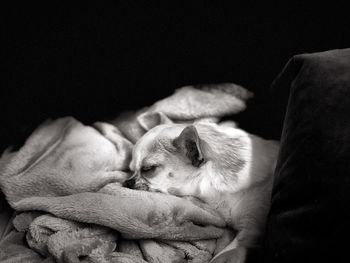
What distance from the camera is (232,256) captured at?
0.98 metres

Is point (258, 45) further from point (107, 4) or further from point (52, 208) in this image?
point (52, 208)

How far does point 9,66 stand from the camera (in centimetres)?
135

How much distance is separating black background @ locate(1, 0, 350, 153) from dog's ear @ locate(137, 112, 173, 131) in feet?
0.13

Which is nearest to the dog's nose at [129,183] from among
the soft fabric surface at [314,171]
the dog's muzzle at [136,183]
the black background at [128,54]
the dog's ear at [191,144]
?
the dog's muzzle at [136,183]

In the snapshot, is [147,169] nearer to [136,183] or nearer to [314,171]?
[136,183]

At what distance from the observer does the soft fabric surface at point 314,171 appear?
0.78m

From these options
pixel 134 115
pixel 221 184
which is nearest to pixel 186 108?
pixel 134 115

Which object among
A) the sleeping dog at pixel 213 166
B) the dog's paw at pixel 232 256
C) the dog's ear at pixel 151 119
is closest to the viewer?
the dog's paw at pixel 232 256

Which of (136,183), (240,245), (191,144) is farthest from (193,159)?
(240,245)

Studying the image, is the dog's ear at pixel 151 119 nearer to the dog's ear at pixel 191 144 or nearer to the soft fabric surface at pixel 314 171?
A: the dog's ear at pixel 191 144

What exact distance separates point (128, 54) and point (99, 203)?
0.53 m

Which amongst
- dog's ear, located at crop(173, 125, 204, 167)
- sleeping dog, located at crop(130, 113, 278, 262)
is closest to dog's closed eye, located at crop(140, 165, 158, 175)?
sleeping dog, located at crop(130, 113, 278, 262)

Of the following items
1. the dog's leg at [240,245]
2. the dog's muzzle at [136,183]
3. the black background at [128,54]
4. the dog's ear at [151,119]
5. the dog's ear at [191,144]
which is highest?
the black background at [128,54]

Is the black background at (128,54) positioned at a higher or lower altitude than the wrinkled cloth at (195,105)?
higher
